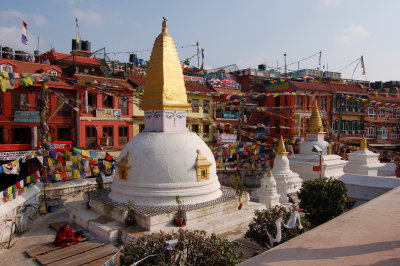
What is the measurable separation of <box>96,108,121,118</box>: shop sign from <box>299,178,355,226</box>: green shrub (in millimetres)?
19933

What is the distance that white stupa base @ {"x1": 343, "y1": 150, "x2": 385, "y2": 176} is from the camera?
2188 centimetres

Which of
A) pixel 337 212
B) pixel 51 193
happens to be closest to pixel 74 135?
pixel 51 193

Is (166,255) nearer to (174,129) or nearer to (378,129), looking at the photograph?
(174,129)

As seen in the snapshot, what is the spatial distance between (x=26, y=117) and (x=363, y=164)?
25.7 metres

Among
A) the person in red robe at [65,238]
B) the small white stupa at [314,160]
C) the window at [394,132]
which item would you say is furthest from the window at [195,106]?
the window at [394,132]

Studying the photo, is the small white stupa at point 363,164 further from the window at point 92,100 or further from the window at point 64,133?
the window at point 64,133

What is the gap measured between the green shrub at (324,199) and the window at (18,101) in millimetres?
21999

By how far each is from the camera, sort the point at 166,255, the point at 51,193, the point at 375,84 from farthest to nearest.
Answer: the point at 375,84, the point at 51,193, the point at 166,255

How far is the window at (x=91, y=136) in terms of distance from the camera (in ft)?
85.5

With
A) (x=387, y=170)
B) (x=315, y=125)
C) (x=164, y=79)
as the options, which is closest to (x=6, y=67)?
(x=164, y=79)

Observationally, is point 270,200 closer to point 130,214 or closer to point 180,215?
point 180,215

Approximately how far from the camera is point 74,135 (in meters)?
25.7

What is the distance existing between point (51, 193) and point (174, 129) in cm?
790

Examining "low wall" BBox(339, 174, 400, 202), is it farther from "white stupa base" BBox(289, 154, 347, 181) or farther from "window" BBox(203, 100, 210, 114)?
"window" BBox(203, 100, 210, 114)
